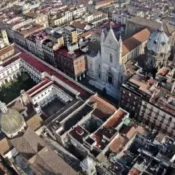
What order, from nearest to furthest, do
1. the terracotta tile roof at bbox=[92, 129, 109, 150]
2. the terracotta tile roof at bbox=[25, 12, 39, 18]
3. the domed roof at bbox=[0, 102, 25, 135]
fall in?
1. the domed roof at bbox=[0, 102, 25, 135]
2. the terracotta tile roof at bbox=[92, 129, 109, 150]
3. the terracotta tile roof at bbox=[25, 12, 39, 18]

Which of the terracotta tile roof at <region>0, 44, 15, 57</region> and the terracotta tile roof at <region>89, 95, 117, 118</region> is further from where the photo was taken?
the terracotta tile roof at <region>0, 44, 15, 57</region>

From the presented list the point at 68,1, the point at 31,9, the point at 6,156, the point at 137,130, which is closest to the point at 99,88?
the point at 137,130

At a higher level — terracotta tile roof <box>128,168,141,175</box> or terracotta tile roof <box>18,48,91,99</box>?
terracotta tile roof <box>18,48,91,99</box>

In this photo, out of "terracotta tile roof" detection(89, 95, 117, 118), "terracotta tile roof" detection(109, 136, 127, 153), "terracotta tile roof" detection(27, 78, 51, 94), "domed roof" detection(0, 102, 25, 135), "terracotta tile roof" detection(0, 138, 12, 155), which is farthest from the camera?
"terracotta tile roof" detection(27, 78, 51, 94)

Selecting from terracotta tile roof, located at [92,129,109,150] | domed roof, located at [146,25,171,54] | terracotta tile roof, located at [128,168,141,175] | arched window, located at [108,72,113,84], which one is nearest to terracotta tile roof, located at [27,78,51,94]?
arched window, located at [108,72,113,84]

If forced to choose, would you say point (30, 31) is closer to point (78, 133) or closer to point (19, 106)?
point (19, 106)

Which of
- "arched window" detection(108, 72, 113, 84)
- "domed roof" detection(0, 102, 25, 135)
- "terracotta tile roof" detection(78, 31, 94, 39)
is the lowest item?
"arched window" detection(108, 72, 113, 84)

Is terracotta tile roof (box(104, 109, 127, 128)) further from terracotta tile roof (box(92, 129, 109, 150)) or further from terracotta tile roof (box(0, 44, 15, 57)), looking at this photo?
terracotta tile roof (box(0, 44, 15, 57))
